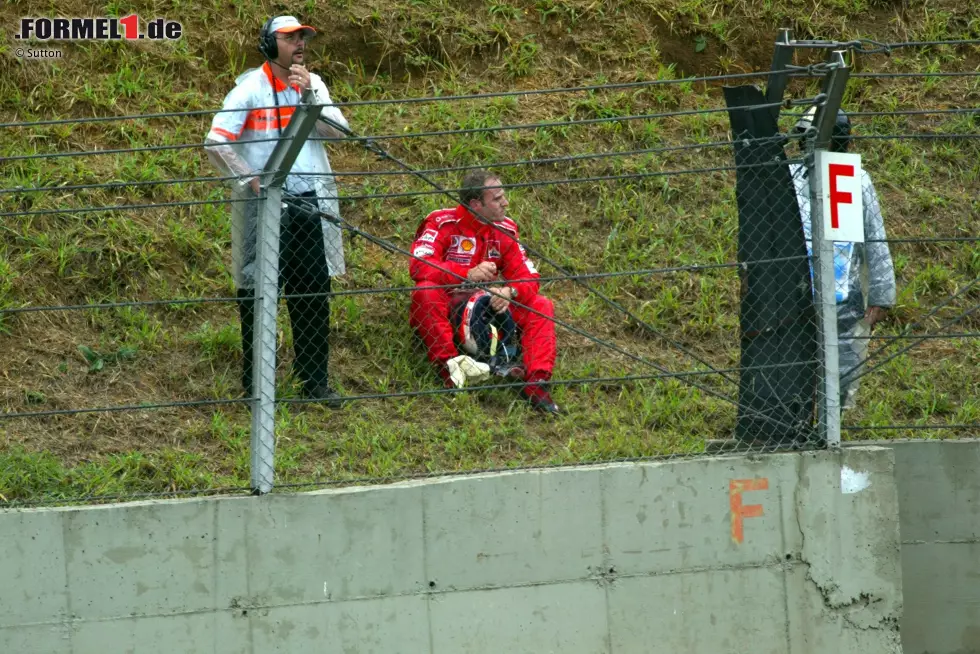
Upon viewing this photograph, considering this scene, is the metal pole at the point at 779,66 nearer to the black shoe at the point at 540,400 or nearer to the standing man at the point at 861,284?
the standing man at the point at 861,284

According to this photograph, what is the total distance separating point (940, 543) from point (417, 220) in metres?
3.63

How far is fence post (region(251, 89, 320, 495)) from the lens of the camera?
509cm

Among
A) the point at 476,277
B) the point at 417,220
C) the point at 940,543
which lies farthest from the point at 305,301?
the point at 940,543

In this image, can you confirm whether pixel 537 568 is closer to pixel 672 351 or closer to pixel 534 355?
pixel 534 355

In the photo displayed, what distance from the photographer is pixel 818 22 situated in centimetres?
960

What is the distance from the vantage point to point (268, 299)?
5.10 m

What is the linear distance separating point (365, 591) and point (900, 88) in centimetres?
600

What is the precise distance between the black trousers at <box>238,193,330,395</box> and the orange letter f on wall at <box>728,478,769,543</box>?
6.77 feet

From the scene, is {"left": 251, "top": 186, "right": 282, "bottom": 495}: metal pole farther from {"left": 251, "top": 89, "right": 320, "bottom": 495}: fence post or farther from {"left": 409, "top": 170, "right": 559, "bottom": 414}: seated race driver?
{"left": 409, "top": 170, "right": 559, "bottom": 414}: seated race driver

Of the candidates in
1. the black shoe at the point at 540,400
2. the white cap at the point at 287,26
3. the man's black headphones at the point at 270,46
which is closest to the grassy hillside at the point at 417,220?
the black shoe at the point at 540,400

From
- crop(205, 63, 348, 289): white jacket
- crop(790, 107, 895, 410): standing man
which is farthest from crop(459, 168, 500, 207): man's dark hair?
crop(790, 107, 895, 410): standing man

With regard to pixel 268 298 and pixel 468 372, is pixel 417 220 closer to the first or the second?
pixel 468 372

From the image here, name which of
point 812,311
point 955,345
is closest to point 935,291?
point 955,345

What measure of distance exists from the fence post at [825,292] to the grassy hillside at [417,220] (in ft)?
2.55
